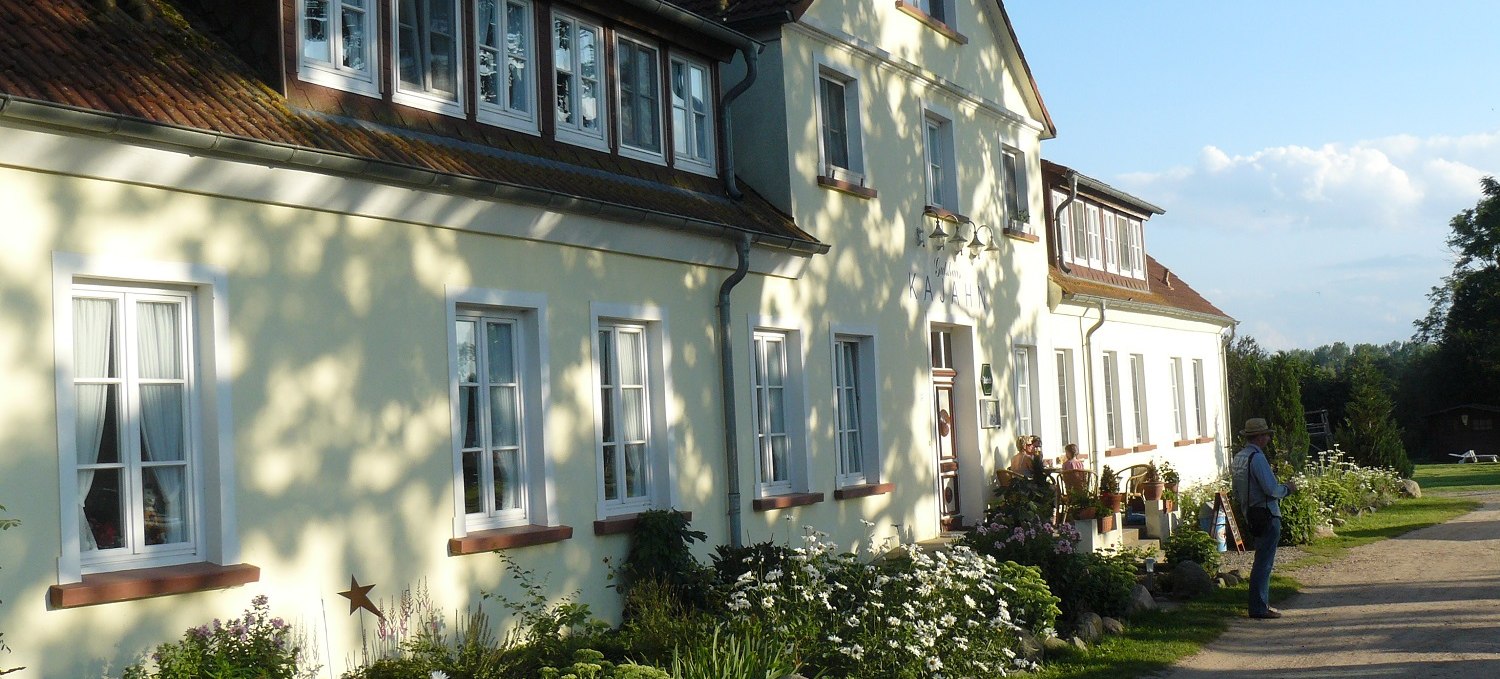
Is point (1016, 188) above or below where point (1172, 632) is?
above

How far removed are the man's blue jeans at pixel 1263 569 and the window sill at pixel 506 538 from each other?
22.1ft

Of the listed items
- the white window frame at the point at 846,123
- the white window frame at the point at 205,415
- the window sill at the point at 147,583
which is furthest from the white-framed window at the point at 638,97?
the window sill at the point at 147,583

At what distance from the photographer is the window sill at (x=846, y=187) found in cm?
1404

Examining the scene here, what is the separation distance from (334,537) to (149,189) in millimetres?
2308

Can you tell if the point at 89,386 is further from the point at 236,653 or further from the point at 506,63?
the point at 506,63

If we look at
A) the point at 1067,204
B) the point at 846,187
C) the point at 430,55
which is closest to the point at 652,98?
the point at 430,55

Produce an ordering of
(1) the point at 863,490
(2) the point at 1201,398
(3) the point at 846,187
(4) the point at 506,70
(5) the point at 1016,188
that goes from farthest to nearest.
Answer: (2) the point at 1201,398
(5) the point at 1016,188
(3) the point at 846,187
(1) the point at 863,490
(4) the point at 506,70

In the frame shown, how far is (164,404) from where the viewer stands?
750 cm

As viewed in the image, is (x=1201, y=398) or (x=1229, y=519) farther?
(x=1201, y=398)

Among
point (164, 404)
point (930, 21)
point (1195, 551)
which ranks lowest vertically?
point (1195, 551)

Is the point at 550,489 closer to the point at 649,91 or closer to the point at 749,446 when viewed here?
the point at 749,446

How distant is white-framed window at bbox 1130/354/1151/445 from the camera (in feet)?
79.0

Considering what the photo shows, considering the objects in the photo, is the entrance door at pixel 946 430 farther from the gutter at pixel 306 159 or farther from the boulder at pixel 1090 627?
the gutter at pixel 306 159

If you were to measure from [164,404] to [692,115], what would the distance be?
20.7ft
